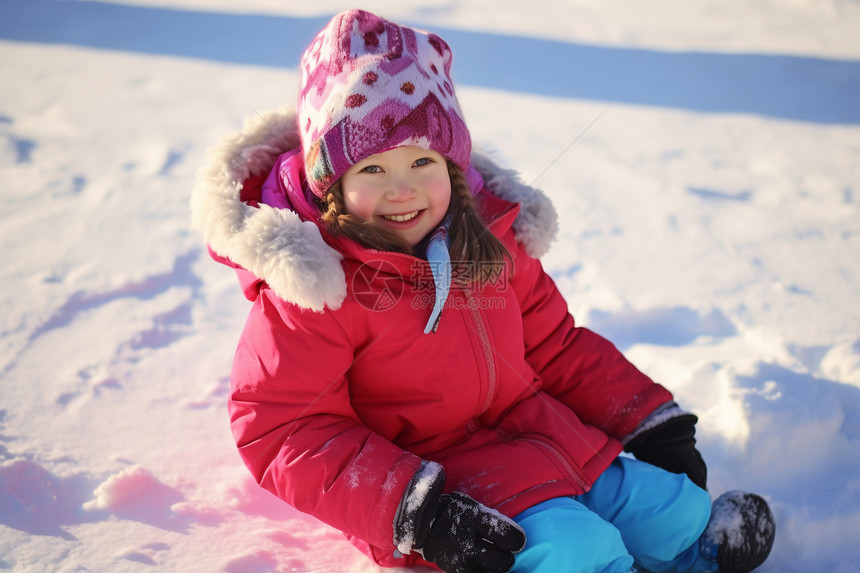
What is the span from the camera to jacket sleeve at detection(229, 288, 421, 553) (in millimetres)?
1262

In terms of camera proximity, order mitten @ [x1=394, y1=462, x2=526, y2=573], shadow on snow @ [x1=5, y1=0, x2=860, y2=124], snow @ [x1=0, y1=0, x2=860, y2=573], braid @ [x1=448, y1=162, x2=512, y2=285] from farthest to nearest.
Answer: shadow on snow @ [x1=5, y1=0, x2=860, y2=124] < snow @ [x1=0, y1=0, x2=860, y2=573] < braid @ [x1=448, y1=162, x2=512, y2=285] < mitten @ [x1=394, y1=462, x2=526, y2=573]

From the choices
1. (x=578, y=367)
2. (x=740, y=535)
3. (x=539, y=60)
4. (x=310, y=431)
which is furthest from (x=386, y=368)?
(x=539, y=60)

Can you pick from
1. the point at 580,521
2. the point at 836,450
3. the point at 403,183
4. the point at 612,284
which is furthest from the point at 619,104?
the point at 580,521

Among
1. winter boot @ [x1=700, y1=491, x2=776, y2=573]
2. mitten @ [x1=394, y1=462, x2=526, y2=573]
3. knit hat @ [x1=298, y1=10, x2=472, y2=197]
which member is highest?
knit hat @ [x1=298, y1=10, x2=472, y2=197]

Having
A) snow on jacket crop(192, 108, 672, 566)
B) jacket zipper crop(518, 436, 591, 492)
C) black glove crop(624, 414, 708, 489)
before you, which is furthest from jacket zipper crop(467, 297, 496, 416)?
black glove crop(624, 414, 708, 489)

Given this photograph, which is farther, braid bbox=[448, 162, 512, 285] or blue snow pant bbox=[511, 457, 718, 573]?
braid bbox=[448, 162, 512, 285]

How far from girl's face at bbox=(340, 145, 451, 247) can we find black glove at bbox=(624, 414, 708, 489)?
0.67m

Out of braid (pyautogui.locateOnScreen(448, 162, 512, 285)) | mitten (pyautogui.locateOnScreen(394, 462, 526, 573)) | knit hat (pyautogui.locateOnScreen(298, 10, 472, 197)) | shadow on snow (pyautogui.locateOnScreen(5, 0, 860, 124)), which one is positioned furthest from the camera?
shadow on snow (pyautogui.locateOnScreen(5, 0, 860, 124))

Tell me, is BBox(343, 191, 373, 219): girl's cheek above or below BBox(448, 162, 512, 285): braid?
above

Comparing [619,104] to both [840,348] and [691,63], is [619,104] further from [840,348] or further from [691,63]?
[840,348]

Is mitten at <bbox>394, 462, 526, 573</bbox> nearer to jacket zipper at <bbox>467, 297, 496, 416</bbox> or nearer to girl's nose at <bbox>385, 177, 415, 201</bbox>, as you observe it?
jacket zipper at <bbox>467, 297, 496, 416</bbox>

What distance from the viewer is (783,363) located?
6.42ft

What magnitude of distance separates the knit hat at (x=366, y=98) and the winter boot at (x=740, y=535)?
896 millimetres

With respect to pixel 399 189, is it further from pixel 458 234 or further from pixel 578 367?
pixel 578 367
